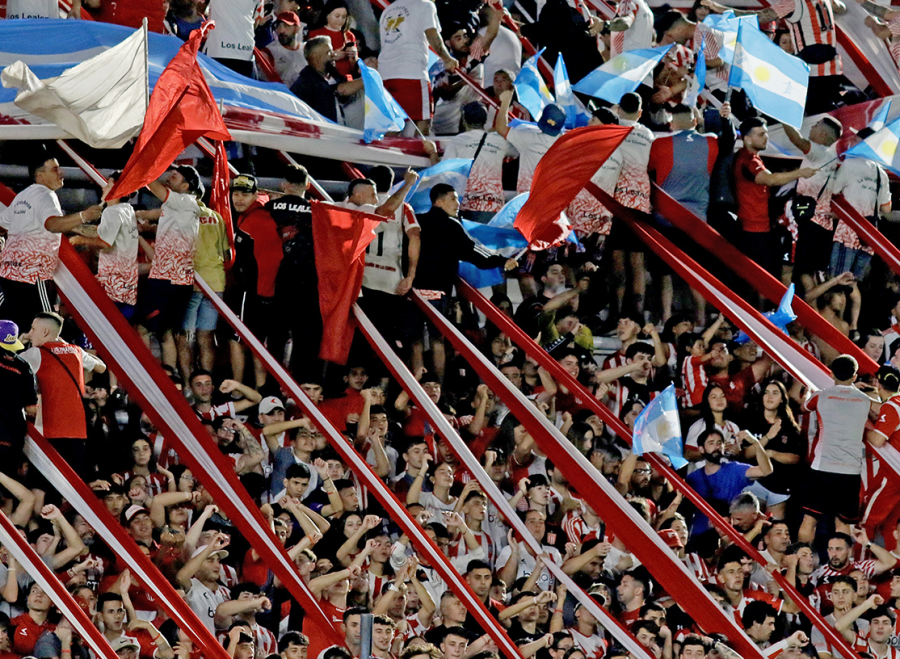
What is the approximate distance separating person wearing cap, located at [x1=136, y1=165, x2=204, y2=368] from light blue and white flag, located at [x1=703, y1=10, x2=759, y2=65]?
14.4 feet

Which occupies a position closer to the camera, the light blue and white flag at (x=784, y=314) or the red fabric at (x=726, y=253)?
the light blue and white flag at (x=784, y=314)

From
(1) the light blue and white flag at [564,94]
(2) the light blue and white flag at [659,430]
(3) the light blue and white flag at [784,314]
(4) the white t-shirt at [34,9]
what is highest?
(4) the white t-shirt at [34,9]

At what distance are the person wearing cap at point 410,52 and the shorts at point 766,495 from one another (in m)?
3.62

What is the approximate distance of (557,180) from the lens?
13.2 meters

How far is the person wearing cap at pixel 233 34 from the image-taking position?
14.0 m

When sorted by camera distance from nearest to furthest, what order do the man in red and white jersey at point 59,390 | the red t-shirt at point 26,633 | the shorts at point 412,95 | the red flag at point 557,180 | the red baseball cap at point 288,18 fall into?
the red t-shirt at point 26,633, the man in red and white jersey at point 59,390, the red flag at point 557,180, the shorts at point 412,95, the red baseball cap at point 288,18

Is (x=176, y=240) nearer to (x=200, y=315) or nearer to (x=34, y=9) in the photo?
(x=200, y=315)

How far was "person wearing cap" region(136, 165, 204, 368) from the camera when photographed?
12.3 m

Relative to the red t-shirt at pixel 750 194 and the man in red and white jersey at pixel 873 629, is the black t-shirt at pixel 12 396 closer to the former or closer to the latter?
the man in red and white jersey at pixel 873 629

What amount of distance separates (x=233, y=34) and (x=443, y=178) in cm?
178

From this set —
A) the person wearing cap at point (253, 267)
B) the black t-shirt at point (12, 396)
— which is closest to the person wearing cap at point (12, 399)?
the black t-shirt at point (12, 396)

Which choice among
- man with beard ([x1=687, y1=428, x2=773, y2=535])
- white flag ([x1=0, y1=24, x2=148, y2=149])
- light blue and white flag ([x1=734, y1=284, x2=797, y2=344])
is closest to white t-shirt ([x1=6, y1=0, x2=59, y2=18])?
white flag ([x1=0, y1=24, x2=148, y2=149])

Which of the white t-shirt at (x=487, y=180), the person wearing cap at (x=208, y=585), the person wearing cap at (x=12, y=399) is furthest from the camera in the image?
the white t-shirt at (x=487, y=180)

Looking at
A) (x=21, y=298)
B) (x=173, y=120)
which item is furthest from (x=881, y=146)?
(x=21, y=298)
